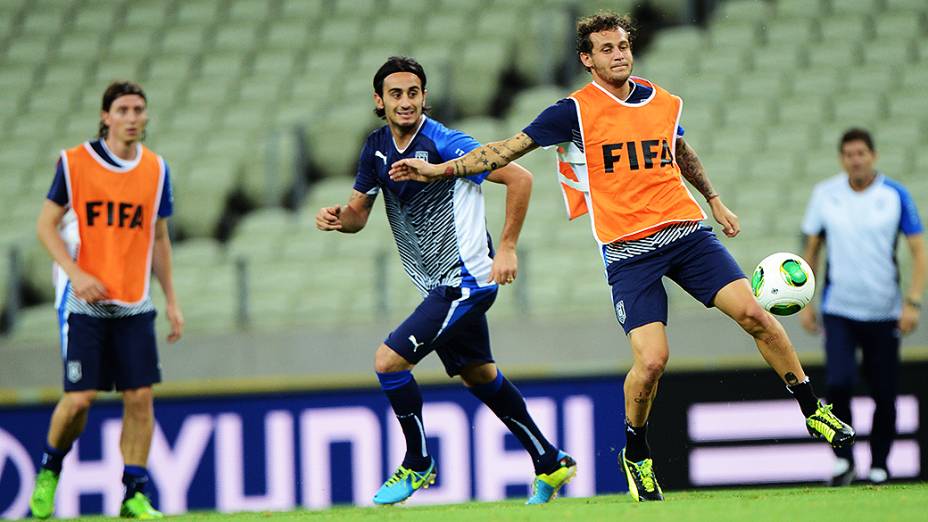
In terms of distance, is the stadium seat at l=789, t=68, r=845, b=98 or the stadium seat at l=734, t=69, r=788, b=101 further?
the stadium seat at l=734, t=69, r=788, b=101

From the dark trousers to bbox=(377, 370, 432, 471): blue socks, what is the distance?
3096mm

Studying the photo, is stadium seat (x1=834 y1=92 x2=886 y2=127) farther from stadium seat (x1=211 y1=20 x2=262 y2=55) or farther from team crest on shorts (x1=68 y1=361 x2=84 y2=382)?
team crest on shorts (x1=68 y1=361 x2=84 y2=382)

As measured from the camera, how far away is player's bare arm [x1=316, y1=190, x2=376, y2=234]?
744cm

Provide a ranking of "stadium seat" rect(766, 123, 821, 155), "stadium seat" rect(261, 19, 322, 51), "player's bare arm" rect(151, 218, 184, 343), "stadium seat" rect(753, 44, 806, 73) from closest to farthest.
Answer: "player's bare arm" rect(151, 218, 184, 343)
"stadium seat" rect(766, 123, 821, 155)
"stadium seat" rect(753, 44, 806, 73)
"stadium seat" rect(261, 19, 322, 51)

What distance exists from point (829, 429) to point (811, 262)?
2988 millimetres

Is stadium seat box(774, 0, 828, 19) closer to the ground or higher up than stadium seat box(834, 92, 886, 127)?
higher up

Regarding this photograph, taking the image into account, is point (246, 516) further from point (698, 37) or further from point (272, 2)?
point (272, 2)

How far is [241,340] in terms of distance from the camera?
38.2 feet

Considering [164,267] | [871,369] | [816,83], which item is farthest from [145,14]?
[871,369]

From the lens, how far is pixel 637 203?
691cm

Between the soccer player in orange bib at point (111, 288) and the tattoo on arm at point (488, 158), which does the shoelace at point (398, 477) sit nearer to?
→ the soccer player in orange bib at point (111, 288)

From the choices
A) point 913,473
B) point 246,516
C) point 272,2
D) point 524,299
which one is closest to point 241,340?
point 524,299

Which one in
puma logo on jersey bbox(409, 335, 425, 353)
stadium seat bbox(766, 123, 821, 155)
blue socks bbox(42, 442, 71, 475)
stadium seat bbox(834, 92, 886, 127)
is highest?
stadium seat bbox(834, 92, 886, 127)

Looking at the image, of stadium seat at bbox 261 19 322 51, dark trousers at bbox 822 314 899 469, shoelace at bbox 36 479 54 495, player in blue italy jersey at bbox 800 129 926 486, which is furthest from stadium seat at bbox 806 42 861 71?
shoelace at bbox 36 479 54 495
